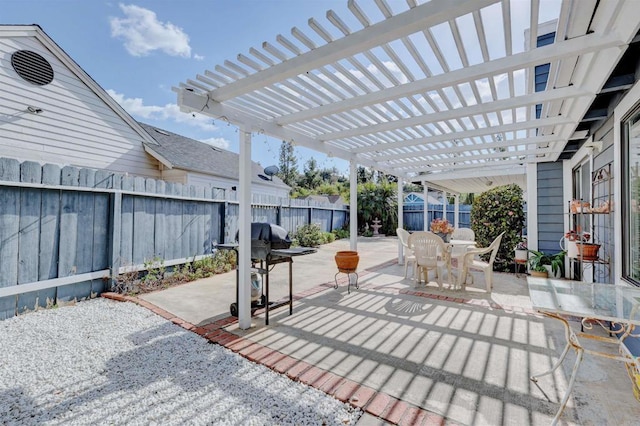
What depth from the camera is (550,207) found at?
6.18m

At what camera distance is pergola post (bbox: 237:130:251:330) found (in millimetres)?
3426

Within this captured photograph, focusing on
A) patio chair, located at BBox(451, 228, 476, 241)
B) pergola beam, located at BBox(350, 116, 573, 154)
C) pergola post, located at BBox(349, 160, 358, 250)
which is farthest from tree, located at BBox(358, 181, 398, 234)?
pergola beam, located at BBox(350, 116, 573, 154)

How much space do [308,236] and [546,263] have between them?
6982mm

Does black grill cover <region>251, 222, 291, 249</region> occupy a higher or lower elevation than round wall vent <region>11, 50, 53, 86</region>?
lower

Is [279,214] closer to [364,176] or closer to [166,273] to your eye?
[166,273]

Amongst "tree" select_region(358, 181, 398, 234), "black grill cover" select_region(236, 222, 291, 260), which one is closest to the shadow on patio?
"black grill cover" select_region(236, 222, 291, 260)

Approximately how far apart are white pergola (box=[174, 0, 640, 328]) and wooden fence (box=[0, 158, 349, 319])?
267 centimetres

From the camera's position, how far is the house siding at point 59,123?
6.09 m

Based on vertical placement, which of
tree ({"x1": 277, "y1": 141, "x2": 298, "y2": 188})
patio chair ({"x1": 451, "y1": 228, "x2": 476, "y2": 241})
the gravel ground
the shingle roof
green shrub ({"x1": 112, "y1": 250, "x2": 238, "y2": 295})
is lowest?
the gravel ground

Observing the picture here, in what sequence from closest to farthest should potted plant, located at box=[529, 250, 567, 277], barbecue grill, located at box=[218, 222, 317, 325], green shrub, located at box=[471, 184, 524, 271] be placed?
barbecue grill, located at box=[218, 222, 317, 325] < potted plant, located at box=[529, 250, 567, 277] < green shrub, located at box=[471, 184, 524, 271]

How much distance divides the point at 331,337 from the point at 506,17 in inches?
126

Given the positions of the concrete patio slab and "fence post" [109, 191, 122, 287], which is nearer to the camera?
the concrete patio slab

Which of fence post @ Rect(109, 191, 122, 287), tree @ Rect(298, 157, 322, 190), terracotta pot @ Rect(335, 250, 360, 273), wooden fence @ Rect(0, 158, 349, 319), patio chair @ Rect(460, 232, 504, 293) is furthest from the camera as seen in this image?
tree @ Rect(298, 157, 322, 190)

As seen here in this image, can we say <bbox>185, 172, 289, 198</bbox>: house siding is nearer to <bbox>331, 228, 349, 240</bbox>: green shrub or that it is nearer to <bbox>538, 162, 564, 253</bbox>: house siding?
<bbox>331, 228, 349, 240</bbox>: green shrub
